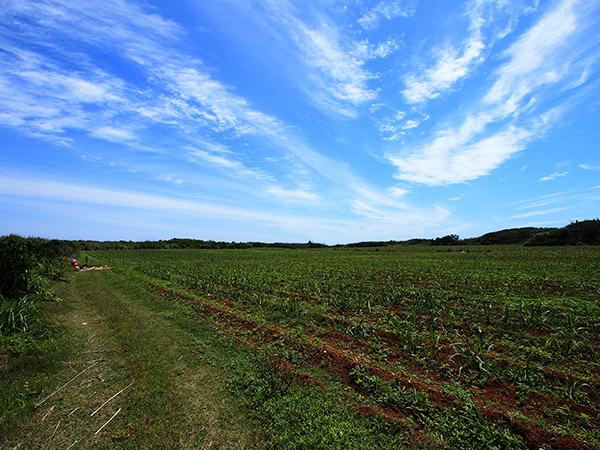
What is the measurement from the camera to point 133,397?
4.02 m

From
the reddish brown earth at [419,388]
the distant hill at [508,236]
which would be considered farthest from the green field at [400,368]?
the distant hill at [508,236]

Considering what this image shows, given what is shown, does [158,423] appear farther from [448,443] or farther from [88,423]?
[448,443]

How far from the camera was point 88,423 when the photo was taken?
3551mm

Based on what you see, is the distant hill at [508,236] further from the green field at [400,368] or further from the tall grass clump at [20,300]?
the tall grass clump at [20,300]

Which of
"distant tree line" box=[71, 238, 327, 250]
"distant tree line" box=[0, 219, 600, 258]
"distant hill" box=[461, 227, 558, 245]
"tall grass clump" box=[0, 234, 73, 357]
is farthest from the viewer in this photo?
"distant tree line" box=[71, 238, 327, 250]

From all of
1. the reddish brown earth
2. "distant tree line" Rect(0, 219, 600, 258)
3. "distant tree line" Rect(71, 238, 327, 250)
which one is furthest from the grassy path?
"distant tree line" Rect(71, 238, 327, 250)

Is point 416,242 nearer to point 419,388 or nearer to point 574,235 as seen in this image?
point 574,235

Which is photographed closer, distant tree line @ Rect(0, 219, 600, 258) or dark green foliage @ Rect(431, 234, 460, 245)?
distant tree line @ Rect(0, 219, 600, 258)

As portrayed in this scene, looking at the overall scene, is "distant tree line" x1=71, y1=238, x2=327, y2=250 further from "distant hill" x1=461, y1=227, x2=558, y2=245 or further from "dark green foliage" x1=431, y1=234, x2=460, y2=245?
"distant hill" x1=461, y1=227, x2=558, y2=245

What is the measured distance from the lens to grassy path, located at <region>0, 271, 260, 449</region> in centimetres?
326

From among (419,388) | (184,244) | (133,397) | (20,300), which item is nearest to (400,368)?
(419,388)

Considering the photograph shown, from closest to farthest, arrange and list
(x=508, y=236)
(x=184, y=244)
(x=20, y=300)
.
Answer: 1. (x=20, y=300)
2. (x=508, y=236)
3. (x=184, y=244)

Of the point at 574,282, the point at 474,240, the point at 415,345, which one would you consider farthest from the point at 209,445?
the point at 474,240

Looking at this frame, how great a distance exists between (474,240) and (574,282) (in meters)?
72.3
